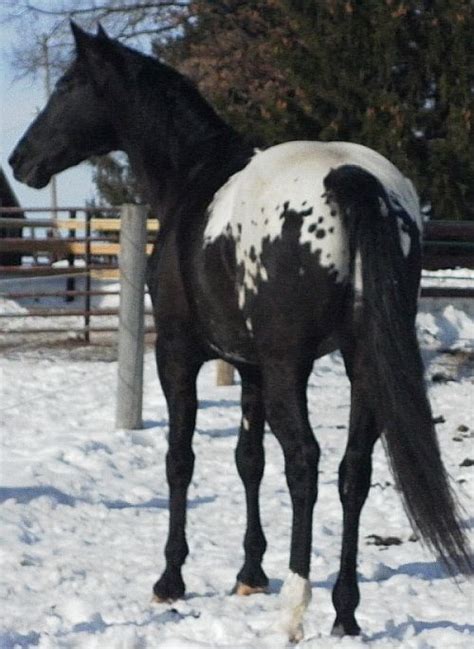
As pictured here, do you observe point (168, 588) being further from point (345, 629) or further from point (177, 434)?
point (345, 629)

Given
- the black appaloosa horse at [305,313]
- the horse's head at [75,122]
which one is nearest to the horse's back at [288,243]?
the black appaloosa horse at [305,313]

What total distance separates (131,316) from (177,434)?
3.74 meters

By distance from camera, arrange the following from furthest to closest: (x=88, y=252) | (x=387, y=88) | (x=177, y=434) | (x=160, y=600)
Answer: (x=387, y=88) → (x=88, y=252) → (x=177, y=434) → (x=160, y=600)

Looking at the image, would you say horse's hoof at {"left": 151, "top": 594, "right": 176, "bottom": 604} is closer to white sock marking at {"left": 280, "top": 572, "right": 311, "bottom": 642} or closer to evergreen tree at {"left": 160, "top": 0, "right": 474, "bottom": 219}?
white sock marking at {"left": 280, "top": 572, "right": 311, "bottom": 642}

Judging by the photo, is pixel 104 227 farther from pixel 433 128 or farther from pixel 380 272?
pixel 380 272

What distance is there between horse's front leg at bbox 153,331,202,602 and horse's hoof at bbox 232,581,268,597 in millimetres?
216

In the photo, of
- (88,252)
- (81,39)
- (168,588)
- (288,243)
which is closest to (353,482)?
(288,243)

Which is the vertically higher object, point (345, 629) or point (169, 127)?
point (169, 127)

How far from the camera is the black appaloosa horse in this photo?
416 centimetres

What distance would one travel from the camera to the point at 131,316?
29.0 feet

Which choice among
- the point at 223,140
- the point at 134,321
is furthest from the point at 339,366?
the point at 223,140

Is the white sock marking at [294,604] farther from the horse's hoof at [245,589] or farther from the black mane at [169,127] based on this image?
the black mane at [169,127]

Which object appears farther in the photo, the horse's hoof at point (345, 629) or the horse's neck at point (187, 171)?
the horse's neck at point (187, 171)

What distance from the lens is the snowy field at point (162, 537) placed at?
171 inches
